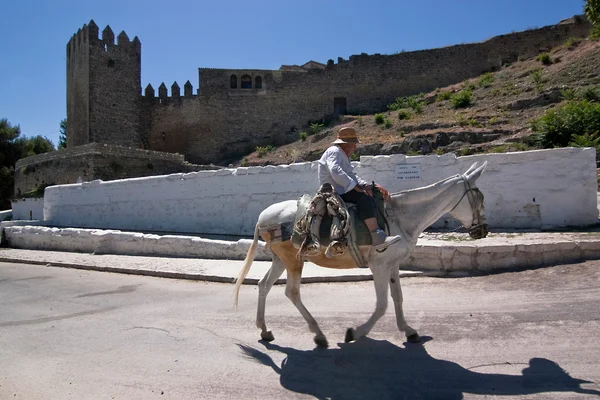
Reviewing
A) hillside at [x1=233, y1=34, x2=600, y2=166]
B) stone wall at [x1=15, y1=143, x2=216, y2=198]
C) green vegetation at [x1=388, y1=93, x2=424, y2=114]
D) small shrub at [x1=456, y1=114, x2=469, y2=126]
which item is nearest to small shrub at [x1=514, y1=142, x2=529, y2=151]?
hillside at [x1=233, y1=34, x2=600, y2=166]

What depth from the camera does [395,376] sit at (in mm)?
4301

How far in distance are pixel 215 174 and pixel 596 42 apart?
3168 cm

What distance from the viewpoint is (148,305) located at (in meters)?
7.62

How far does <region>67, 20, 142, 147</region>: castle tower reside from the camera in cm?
3975

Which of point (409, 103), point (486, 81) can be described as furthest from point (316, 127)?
point (486, 81)

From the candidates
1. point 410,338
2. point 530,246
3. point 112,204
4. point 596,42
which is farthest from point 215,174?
point 596,42

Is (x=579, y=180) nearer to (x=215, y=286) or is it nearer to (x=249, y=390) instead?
(x=215, y=286)

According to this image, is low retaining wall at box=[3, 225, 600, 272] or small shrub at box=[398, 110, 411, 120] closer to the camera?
low retaining wall at box=[3, 225, 600, 272]

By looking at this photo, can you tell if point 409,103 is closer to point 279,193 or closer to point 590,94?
point 590,94

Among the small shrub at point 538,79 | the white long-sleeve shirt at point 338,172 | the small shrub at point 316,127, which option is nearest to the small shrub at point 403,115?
the small shrub at point 538,79

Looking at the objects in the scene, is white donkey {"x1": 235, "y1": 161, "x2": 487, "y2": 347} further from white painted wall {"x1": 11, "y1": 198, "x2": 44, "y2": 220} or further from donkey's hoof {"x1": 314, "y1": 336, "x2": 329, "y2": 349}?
white painted wall {"x1": 11, "y1": 198, "x2": 44, "y2": 220}

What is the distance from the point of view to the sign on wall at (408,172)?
11852mm

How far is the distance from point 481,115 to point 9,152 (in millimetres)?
42747

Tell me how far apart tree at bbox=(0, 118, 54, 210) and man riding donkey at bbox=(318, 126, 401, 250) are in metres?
46.2
